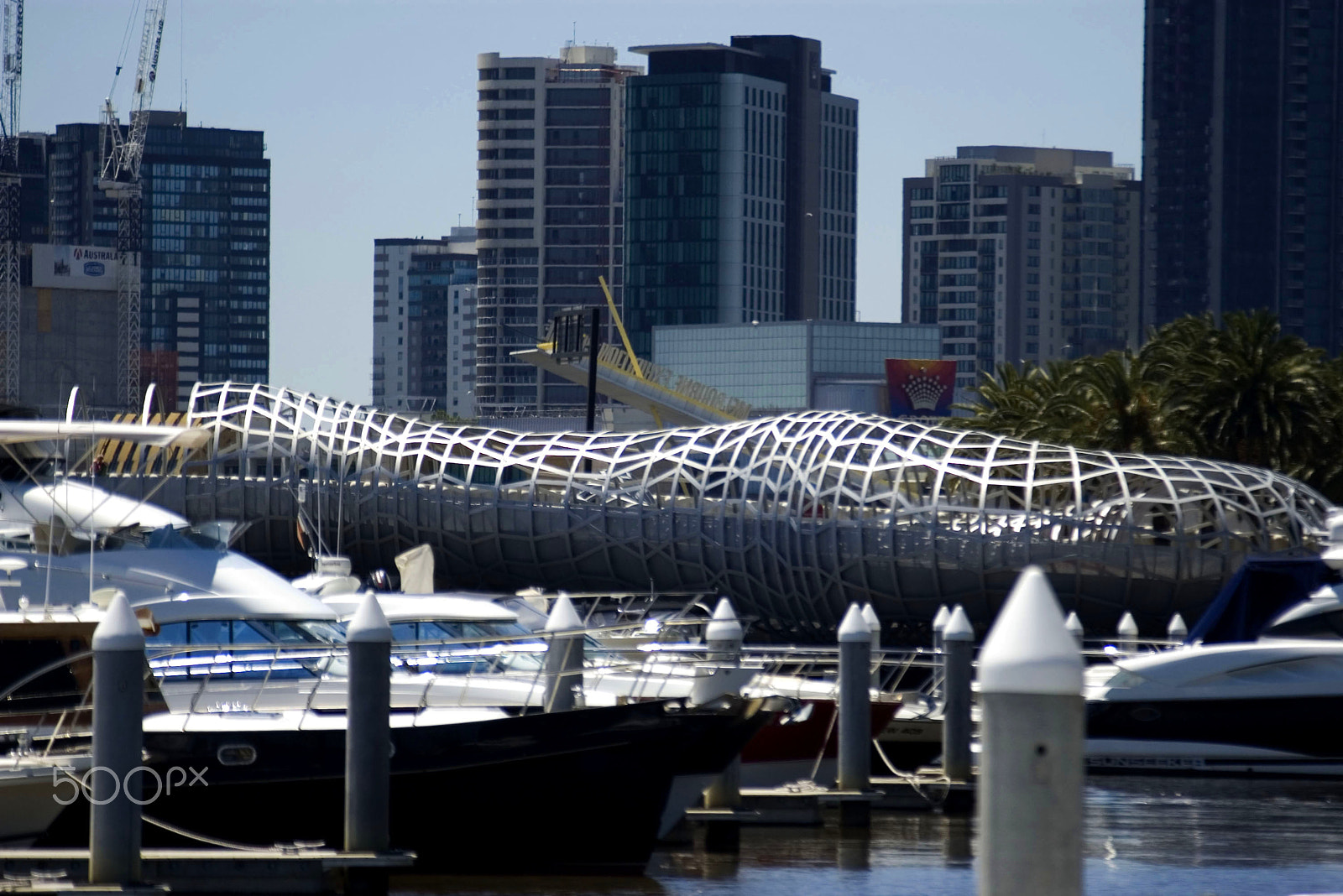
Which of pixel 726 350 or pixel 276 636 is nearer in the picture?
pixel 276 636

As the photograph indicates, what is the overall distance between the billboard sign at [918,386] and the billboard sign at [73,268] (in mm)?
78398

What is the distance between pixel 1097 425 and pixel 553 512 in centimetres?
1377

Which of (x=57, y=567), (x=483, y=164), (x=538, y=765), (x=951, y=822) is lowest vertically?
(x=951, y=822)

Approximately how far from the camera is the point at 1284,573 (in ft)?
92.5

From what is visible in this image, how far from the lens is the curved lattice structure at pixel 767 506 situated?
158ft

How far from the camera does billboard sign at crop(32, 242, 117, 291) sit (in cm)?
18425

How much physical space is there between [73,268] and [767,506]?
144 m

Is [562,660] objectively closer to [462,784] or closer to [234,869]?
[462,784]

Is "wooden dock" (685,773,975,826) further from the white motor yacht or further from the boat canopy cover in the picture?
the boat canopy cover

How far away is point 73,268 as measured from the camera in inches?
7338

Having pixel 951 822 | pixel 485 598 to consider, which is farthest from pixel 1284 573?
pixel 485 598

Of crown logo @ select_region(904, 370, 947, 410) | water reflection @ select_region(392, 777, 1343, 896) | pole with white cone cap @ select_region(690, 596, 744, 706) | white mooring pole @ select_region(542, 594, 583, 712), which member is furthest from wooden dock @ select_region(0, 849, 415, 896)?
crown logo @ select_region(904, 370, 947, 410)

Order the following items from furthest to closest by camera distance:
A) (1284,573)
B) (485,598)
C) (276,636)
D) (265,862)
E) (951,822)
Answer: (1284,573) → (485,598) → (951,822) → (276,636) → (265,862)

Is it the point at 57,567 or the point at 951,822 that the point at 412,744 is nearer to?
the point at 57,567
